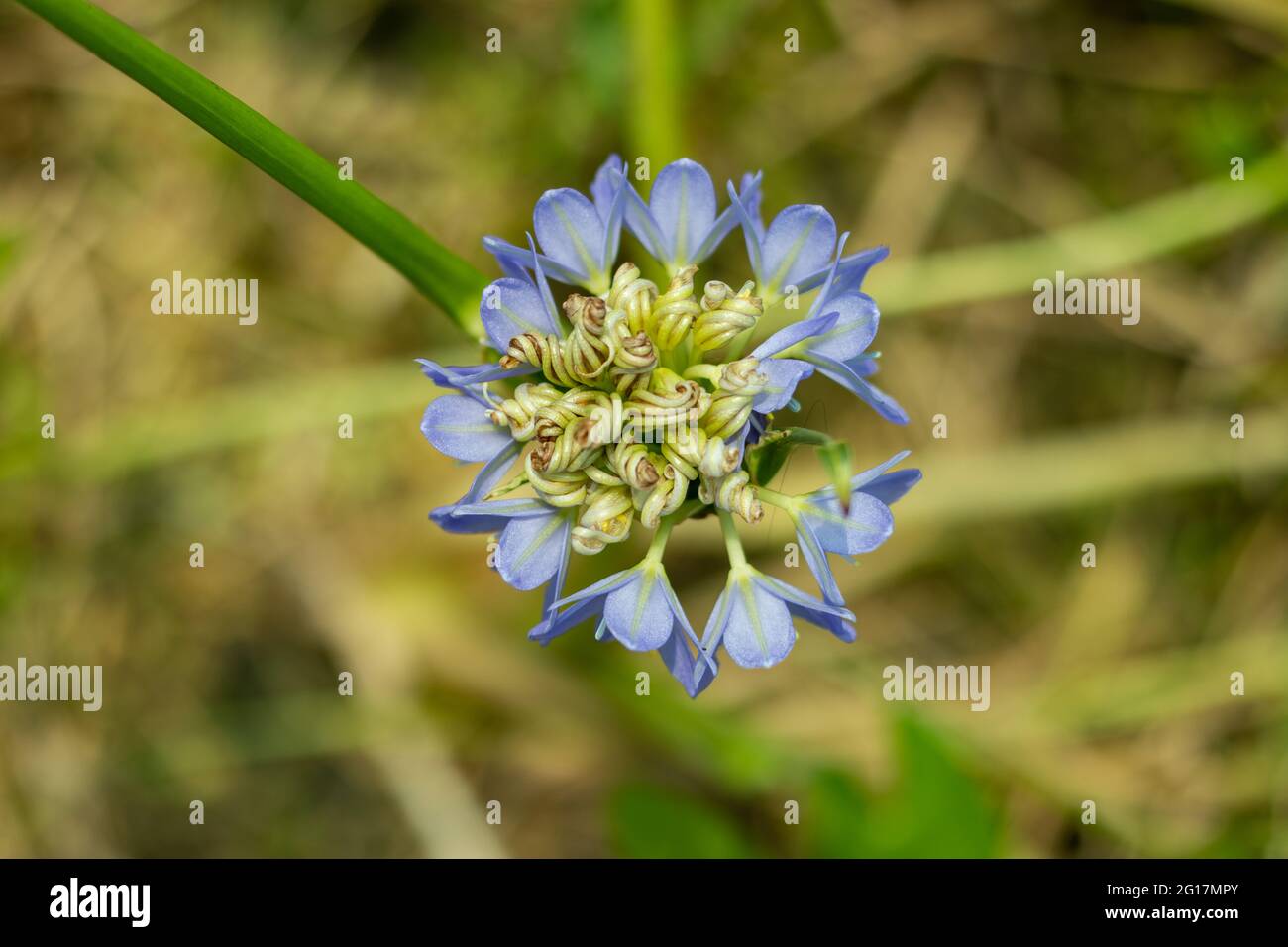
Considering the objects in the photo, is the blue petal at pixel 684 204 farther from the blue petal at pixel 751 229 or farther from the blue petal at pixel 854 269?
the blue petal at pixel 854 269

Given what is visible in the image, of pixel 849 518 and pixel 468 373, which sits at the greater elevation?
pixel 468 373

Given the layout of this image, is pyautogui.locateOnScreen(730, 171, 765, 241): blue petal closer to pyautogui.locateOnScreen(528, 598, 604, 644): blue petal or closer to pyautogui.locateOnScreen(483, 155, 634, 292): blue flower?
pyautogui.locateOnScreen(483, 155, 634, 292): blue flower

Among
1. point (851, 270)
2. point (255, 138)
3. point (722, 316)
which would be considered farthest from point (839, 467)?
point (255, 138)

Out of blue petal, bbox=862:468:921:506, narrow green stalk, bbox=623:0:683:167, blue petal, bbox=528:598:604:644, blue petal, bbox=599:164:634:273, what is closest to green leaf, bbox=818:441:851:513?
blue petal, bbox=862:468:921:506

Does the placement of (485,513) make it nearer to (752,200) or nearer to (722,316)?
(722,316)

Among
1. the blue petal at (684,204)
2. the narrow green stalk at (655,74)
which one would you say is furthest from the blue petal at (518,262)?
the narrow green stalk at (655,74)
